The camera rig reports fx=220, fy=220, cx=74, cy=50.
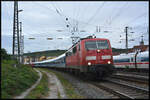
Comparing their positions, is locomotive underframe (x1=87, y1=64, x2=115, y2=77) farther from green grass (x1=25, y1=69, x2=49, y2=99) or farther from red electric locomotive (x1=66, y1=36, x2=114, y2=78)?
green grass (x1=25, y1=69, x2=49, y2=99)

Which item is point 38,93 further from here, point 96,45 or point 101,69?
point 96,45

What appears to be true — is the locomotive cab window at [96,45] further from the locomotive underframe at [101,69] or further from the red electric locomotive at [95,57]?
the locomotive underframe at [101,69]

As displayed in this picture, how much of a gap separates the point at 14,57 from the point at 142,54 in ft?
51.9

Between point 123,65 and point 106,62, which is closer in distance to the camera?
point 106,62

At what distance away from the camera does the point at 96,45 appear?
15.9m

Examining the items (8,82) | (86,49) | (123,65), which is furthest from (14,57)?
(123,65)

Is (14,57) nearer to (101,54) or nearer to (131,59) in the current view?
(101,54)

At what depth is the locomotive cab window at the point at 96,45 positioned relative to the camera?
1577 cm

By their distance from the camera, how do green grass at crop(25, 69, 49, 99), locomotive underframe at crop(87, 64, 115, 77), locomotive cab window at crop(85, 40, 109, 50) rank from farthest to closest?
locomotive cab window at crop(85, 40, 109, 50) < locomotive underframe at crop(87, 64, 115, 77) < green grass at crop(25, 69, 49, 99)

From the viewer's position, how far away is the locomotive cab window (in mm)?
15771

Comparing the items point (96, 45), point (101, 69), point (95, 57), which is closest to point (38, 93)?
point (101, 69)

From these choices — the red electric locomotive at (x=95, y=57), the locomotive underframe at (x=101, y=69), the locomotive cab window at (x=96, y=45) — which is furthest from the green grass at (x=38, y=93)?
the locomotive cab window at (x=96, y=45)

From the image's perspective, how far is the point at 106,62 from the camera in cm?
1536

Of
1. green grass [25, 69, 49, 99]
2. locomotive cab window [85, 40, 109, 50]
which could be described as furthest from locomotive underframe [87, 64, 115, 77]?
green grass [25, 69, 49, 99]
